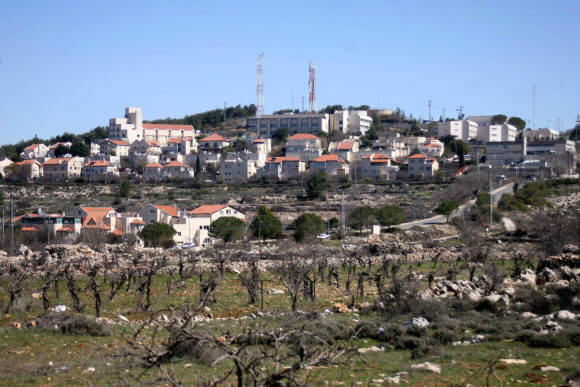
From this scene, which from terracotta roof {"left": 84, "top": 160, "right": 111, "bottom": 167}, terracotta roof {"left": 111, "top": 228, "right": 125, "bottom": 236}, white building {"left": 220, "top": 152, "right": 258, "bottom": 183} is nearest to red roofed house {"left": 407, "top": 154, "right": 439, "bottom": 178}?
white building {"left": 220, "top": 152, "right": 258, "bottom": 183}

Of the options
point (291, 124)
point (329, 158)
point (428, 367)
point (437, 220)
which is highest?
point (291, 124)

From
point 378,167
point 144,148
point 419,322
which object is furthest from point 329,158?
point 419,322

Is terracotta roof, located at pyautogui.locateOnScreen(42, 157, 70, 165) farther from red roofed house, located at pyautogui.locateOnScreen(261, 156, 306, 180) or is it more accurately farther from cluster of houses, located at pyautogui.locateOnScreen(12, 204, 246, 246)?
cluster of houses, located at pyautogui.locateOnScreen(12, 204, 246, 246)

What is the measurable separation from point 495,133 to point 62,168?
206ft

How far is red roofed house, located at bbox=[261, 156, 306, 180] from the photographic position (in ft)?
267

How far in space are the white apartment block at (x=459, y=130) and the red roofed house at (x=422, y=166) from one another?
74.5ft

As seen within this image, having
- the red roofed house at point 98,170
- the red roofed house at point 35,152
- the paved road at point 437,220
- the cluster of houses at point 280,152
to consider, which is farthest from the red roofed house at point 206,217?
the red roofed house at point 35,152

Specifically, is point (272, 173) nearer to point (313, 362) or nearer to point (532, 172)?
point (532, 172)

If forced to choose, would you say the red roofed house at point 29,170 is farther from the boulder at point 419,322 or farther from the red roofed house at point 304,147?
the boulder at point 419,322

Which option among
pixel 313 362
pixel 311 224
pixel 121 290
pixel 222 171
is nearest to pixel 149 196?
pixel 222 171

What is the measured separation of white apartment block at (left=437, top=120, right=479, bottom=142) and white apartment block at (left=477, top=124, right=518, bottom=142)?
2.54 metres

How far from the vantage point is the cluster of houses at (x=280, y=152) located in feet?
266

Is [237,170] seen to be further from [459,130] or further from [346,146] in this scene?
[459,130]

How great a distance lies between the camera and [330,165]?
82188mm
